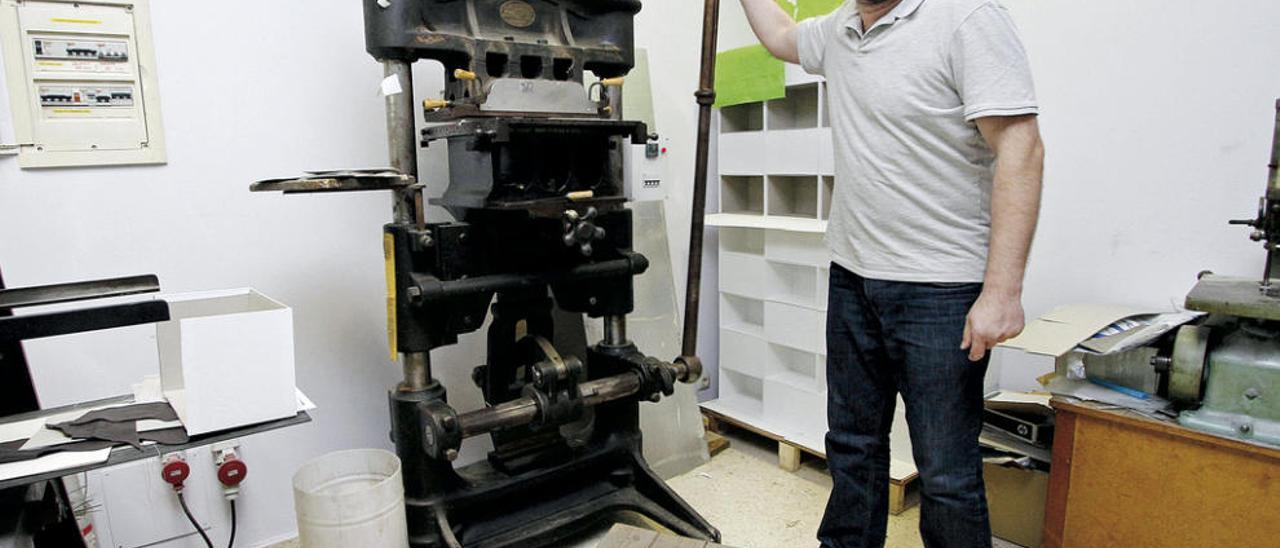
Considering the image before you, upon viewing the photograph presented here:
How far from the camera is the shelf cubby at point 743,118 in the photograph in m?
2.67

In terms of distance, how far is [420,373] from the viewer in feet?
5.48

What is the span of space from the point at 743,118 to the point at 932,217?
1.49 meters

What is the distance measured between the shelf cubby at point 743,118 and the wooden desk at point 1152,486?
4.76 ft

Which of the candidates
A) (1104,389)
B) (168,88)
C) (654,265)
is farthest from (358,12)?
(1104,389)

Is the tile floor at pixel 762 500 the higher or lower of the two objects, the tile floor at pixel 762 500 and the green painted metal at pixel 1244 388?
the lower

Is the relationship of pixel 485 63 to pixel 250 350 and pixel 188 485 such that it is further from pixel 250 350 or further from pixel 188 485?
pixel 188 485

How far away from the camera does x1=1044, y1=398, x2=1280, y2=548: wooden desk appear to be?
1.41m

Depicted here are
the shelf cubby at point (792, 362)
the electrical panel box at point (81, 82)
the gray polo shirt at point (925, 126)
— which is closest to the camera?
the gray polo shirt at point (925, 126)

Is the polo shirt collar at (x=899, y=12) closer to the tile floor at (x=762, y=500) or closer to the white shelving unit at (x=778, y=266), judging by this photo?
the white shelving unit at (x=778, y=266)

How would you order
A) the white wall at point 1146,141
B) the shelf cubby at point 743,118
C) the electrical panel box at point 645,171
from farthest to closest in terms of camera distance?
the shelf cubby at point 743,118, the electrical panel box at point 645,171, the white wall at point 1146,141

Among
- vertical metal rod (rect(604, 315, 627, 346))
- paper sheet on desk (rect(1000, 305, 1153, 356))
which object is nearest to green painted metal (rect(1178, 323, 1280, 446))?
paper sheet on desk (rect(1000, 305, 1153, 356))

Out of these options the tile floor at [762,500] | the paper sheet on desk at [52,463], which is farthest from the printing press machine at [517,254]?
the paper sheet on desk at [52,463]

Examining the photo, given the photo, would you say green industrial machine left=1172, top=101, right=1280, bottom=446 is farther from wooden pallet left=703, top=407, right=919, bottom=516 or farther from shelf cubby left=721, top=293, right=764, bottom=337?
shelf cubby left=721, top=293, right=764, bottom=337

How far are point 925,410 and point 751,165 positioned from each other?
4.39 feet
